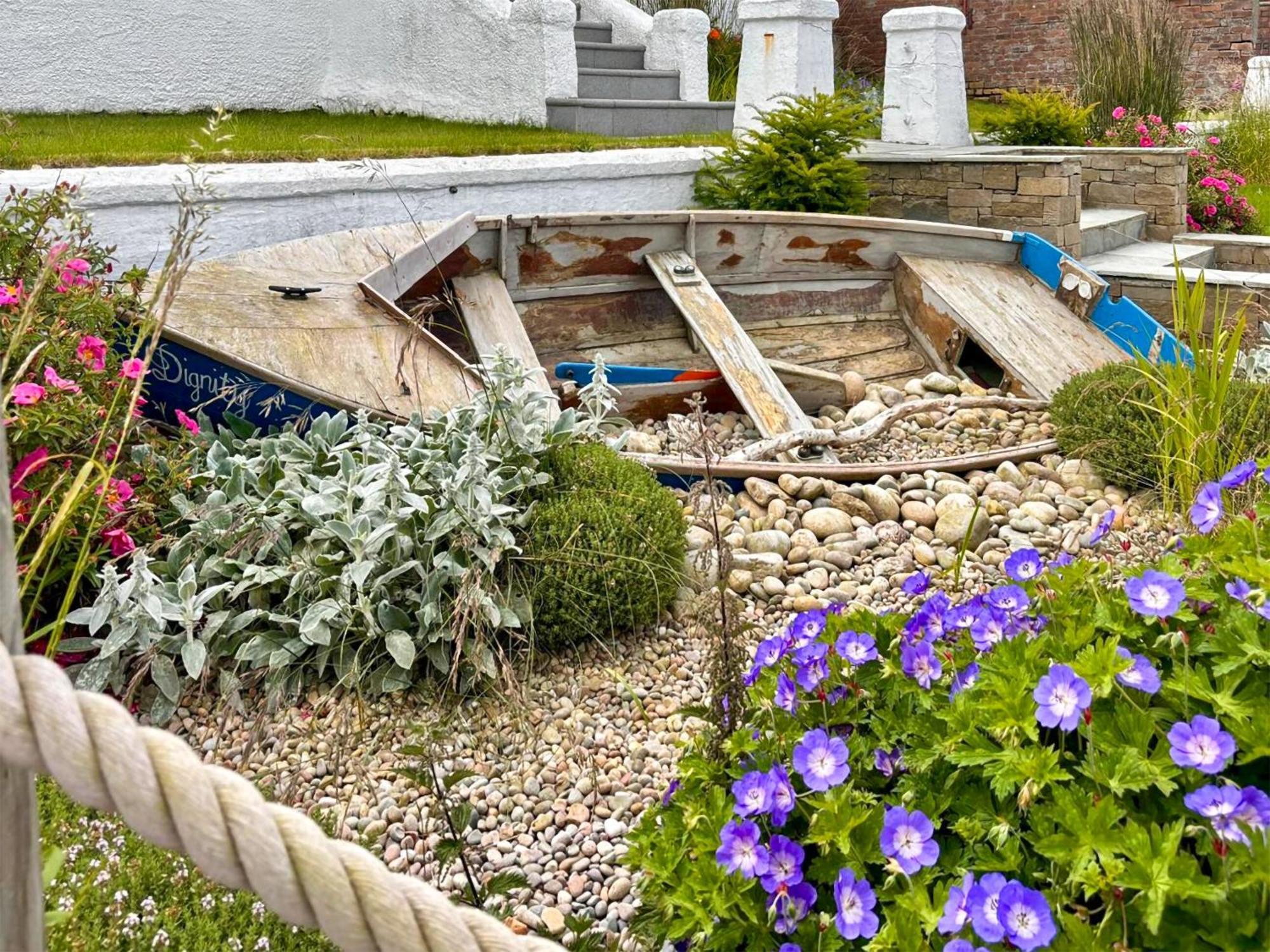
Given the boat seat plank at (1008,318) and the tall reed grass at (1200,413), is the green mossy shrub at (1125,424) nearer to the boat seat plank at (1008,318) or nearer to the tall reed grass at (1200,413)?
the tall reed grass at (1200,413)

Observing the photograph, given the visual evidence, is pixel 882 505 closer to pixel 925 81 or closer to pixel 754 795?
pixel 754 795

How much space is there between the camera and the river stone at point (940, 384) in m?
5.50

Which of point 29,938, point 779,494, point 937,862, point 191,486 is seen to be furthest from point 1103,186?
point 29,938

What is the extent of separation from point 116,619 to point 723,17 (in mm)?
10606

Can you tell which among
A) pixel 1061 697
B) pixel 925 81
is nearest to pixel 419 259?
pixel 1061 697

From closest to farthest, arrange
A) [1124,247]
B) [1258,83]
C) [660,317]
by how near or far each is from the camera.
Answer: [660,317] → [1124,247] → [1258,83]

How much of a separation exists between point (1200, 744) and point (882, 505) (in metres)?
2.57

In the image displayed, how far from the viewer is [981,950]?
1.35 meters

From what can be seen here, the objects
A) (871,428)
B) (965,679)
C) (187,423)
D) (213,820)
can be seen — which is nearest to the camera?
(213,820)

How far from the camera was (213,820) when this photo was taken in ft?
2.97

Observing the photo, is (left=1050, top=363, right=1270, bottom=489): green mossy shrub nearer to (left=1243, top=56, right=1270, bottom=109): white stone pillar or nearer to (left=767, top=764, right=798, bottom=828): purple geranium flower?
(left=767, top=764, right=798, bottom=828): purple geranium flower

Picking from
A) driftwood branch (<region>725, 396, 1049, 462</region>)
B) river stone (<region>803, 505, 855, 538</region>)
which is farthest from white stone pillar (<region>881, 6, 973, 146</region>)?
river stone (<region>803, 505, 855, 538</region>)

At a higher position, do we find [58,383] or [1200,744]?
[58,383]

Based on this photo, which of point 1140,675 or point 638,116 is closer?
point 1140,675
